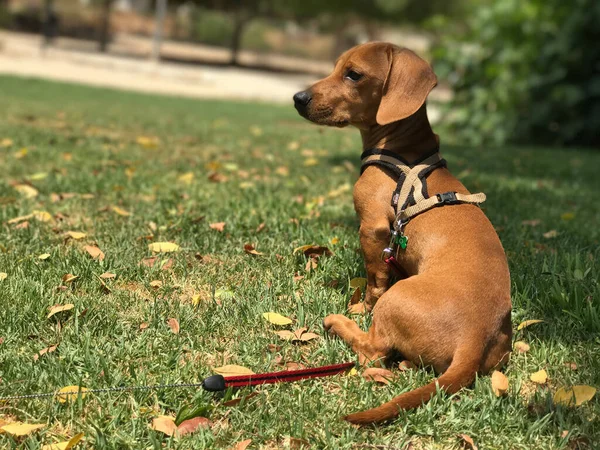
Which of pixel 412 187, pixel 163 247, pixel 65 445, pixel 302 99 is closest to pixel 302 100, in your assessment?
pixel 302 99

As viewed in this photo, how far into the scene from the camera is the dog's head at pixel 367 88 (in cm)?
327

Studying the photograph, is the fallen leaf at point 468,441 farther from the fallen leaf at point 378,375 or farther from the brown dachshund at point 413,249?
the fallen leaf at point 378,375

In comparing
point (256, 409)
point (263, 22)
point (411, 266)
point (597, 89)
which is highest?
point (263, 22)

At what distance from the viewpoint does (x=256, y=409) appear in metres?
2.46

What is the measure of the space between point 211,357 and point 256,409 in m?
0.44

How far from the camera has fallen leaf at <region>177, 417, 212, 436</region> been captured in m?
2.31

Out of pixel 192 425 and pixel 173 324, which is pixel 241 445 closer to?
pixel 192 425

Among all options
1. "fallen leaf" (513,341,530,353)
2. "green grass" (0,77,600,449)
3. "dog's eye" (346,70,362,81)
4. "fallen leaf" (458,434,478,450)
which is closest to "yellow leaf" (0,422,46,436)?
"green grass" (0,77,600,449)

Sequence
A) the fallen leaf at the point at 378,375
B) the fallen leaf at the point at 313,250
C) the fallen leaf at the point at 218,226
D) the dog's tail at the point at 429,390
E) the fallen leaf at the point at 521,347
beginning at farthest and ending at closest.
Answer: the fallen leaf at the point at 218,226 < the fallen leaf at the point at 313,250 < the fallen leaf at the point at 521,347 < the fallen leaf at the point at 378,375 < the dog's tail at the point at 429,390

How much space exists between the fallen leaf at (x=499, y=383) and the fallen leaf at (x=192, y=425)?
1.10 metres

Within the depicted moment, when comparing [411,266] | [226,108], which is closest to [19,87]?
[226,108]

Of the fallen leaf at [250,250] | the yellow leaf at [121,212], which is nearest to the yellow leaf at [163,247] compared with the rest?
the fallen leaf at [250,250]

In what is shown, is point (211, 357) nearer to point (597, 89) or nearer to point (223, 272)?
point (223, 272)

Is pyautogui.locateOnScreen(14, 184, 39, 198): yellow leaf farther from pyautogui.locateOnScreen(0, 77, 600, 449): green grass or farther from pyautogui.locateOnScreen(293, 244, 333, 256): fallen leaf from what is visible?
pyautogui.locateOnScreen(293, 244, 333, 256): fallen leaf
